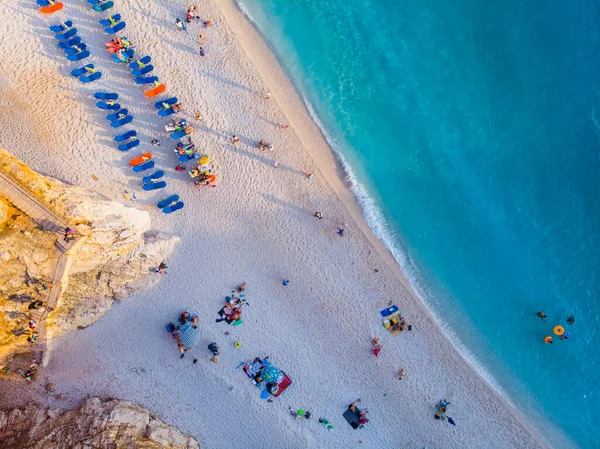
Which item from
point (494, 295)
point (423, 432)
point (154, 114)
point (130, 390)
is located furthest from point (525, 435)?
point (154, 114)

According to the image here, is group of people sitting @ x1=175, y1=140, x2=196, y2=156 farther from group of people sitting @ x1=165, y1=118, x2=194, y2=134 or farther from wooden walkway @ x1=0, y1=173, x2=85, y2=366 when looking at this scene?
wooden walkway @ x1=0, y1=173, x2=85, y2=366

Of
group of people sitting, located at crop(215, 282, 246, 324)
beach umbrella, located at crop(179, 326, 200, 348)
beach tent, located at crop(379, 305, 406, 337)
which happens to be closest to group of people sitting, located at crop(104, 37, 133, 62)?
group of people sitting, located at crop(215, 282, 246, 324)

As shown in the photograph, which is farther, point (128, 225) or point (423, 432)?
point (423, 432)

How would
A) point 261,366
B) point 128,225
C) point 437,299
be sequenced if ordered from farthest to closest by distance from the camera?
point 437,299 < point 261,366 < point 128,225

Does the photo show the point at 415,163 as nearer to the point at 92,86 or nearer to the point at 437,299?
the point at 437,299

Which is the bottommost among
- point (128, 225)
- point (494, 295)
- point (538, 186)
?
point (128, 225)

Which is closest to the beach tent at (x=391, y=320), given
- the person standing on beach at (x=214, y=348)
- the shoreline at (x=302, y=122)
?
the shoreline at (x=302, y=122)

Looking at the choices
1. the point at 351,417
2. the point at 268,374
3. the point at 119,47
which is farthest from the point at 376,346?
the point at 119,47
